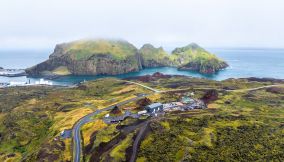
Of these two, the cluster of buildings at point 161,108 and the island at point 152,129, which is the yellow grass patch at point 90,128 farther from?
the cluster of buildings at point 161,108

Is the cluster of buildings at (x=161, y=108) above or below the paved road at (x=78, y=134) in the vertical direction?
above

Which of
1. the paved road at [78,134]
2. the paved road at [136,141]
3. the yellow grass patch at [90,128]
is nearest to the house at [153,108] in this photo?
the paved road at [136,141]

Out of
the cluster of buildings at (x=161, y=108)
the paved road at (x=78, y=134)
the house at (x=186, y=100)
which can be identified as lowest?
the paved road at (x=78, y=134)

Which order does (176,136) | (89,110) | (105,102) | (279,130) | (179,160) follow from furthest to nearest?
(105,102) → (89,110) → (279,130) → (176,136) → (179,160)

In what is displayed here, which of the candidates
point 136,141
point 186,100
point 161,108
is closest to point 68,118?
point 161,108

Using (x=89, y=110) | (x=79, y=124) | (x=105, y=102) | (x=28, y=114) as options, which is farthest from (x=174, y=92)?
(x=28, y=114)

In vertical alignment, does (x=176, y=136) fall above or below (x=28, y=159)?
above

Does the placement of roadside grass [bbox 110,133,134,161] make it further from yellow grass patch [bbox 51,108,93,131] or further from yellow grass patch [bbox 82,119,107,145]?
yellow grass patch [bbox 51,108,93,131]

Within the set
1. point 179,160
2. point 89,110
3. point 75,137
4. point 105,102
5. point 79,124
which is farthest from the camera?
point 105,102

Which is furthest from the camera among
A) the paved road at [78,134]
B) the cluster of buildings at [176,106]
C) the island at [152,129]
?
the cluster of buildings at [176,106]

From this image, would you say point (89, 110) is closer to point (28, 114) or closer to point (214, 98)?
point (28, 114)

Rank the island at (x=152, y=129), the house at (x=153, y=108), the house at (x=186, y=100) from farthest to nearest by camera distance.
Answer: the house at (x=186, y=100)
the house at (x=153, y=108)
the island at (x=152, y=129)
